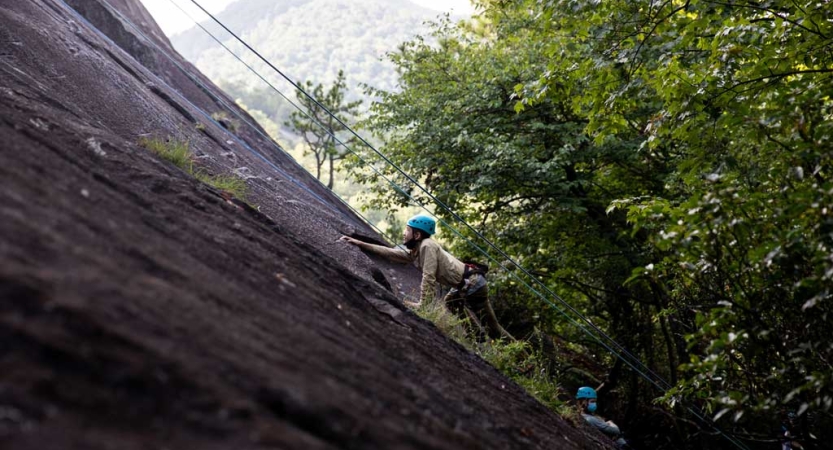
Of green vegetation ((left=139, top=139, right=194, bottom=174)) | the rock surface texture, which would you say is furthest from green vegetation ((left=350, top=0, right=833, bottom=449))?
green vegetation ((left=139, top=139, right=194, bottom=174))

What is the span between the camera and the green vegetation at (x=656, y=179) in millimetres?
3855

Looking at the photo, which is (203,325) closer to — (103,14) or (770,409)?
(770,409)

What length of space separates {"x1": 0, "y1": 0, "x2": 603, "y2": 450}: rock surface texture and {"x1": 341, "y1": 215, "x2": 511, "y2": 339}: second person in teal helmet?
194 centimetres

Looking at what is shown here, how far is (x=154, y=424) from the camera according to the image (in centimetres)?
162

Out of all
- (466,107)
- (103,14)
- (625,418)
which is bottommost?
(625,418)

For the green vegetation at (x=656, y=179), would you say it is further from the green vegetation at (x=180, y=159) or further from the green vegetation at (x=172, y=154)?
the green vegetation at (x=172, y=154)

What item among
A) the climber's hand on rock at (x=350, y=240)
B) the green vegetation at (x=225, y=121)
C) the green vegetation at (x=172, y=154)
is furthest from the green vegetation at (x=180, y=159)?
the green vegetation at (x=225, y=121)

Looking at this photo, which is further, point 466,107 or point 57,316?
point 466,107

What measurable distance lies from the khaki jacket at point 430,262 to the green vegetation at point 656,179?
1.84 metres

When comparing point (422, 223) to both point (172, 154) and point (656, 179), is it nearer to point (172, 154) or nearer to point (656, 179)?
point (172, 154)

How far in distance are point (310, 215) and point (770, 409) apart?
4872mm

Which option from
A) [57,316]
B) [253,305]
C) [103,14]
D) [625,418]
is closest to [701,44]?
[253,305]

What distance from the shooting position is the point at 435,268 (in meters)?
6.91

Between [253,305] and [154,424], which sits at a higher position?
[253,305]
